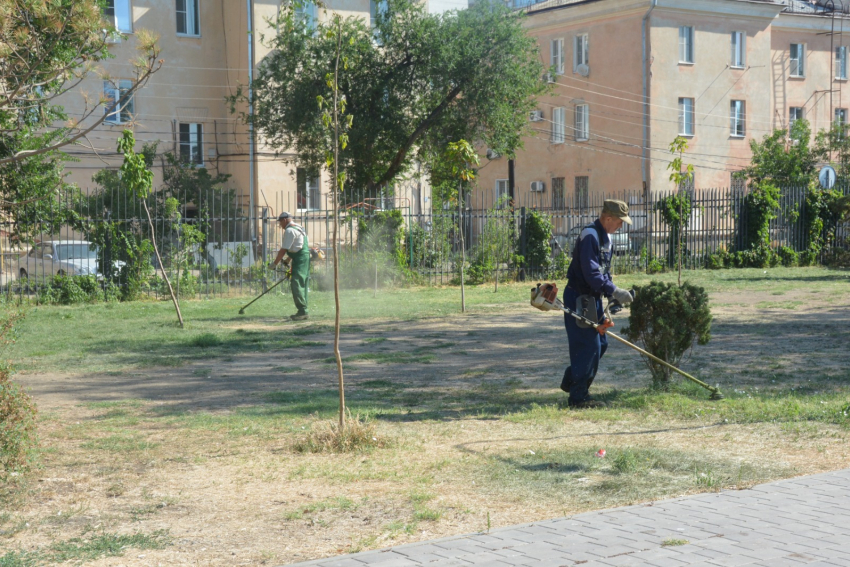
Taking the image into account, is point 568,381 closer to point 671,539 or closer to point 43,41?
point 671,539

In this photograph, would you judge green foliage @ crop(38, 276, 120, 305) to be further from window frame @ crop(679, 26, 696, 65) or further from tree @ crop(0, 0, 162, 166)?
window frame @ crop(679, 26, 696, 65)

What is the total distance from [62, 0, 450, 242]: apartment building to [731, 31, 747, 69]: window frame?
17163 mm

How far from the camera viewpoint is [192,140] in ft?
116

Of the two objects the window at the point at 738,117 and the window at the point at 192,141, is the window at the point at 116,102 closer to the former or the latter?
the window at the point at 192,141

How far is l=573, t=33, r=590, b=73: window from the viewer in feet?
139

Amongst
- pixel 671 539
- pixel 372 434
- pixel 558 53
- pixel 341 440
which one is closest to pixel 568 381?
pixel 372 434

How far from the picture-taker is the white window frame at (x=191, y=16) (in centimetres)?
3450

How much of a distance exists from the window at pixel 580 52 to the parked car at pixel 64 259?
26.2 meters

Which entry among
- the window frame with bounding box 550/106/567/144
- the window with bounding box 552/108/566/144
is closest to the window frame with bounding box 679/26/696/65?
the window frame with bounding box 550/106/567/144

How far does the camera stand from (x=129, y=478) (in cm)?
636

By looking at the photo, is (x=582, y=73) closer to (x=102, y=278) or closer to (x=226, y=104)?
(x=226, y=104)

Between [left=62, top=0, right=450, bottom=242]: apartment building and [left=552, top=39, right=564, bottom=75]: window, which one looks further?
[left=552, top=39, right=564, bottom=75]: window

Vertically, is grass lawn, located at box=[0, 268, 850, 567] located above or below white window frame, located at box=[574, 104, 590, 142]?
below

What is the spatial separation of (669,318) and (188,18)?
97.2 feet
